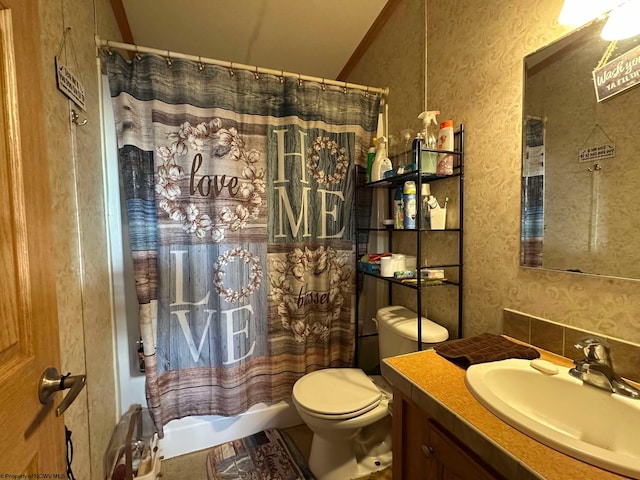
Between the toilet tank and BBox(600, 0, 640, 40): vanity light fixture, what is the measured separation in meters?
1.16

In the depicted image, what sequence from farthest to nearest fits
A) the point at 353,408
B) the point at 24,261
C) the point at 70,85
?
the point at 353,408, the point at 70,85, the point at 24,261

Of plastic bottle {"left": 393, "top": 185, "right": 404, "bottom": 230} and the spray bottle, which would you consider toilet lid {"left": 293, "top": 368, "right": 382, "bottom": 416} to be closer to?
plastic bottle {"left": 393, "top": 185, "right": 404, "bottom": 230}

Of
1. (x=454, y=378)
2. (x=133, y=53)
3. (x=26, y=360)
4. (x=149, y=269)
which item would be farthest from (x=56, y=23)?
(x=454, y=378)

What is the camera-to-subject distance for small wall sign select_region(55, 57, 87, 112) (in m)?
0.96

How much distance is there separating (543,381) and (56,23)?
186cm

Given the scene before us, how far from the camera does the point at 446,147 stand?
129 cm

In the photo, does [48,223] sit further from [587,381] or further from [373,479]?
[373,479]

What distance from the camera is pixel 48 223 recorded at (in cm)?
61

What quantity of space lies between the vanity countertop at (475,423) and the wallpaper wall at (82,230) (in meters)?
0.98

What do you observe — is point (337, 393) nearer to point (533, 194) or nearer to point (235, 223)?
point (235, 223)

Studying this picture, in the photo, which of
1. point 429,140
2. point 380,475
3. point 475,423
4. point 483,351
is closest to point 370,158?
point 429,140

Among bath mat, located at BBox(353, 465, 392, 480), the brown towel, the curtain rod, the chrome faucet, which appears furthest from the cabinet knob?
the curtain rod

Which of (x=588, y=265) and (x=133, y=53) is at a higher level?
(x=133, y=53)

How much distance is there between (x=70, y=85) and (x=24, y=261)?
857 mm
